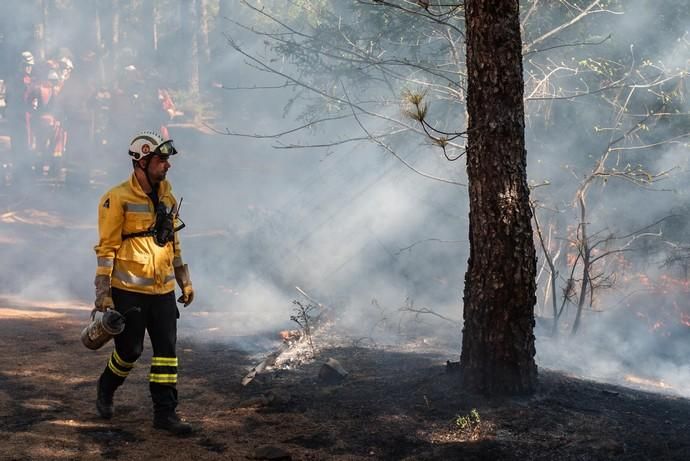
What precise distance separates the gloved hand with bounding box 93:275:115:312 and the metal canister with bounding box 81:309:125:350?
0.16 ft

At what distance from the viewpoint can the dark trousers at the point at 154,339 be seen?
5.17m

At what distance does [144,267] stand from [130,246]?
0.58 ft

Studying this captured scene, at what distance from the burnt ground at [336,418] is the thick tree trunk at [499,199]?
1.50 ft

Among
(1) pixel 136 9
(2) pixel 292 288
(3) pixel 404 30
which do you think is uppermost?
(1) pixel 136 9

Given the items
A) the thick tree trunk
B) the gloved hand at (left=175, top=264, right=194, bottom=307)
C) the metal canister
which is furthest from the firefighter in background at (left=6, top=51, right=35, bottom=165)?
the thick tree trunk

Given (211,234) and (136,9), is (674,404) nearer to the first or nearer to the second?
(211,234)

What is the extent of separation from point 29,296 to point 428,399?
8301 mm

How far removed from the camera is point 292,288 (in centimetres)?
1233

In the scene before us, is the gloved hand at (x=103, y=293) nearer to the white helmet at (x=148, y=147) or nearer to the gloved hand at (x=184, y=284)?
the gloved hand at (x=184, y=284)

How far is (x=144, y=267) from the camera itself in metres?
5.18

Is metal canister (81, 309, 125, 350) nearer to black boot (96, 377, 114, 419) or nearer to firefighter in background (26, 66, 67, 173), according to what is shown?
black boot (96, 377, 114, 419)

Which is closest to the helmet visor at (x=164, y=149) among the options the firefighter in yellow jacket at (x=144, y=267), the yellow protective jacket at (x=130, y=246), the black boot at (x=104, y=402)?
the firefighter in yellow jacket at (x=144, y=267)

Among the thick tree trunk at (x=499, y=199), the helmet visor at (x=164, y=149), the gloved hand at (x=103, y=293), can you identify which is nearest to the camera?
the gloved hand at (x=103, y=293)

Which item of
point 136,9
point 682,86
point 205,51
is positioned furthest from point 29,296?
point 136,9
